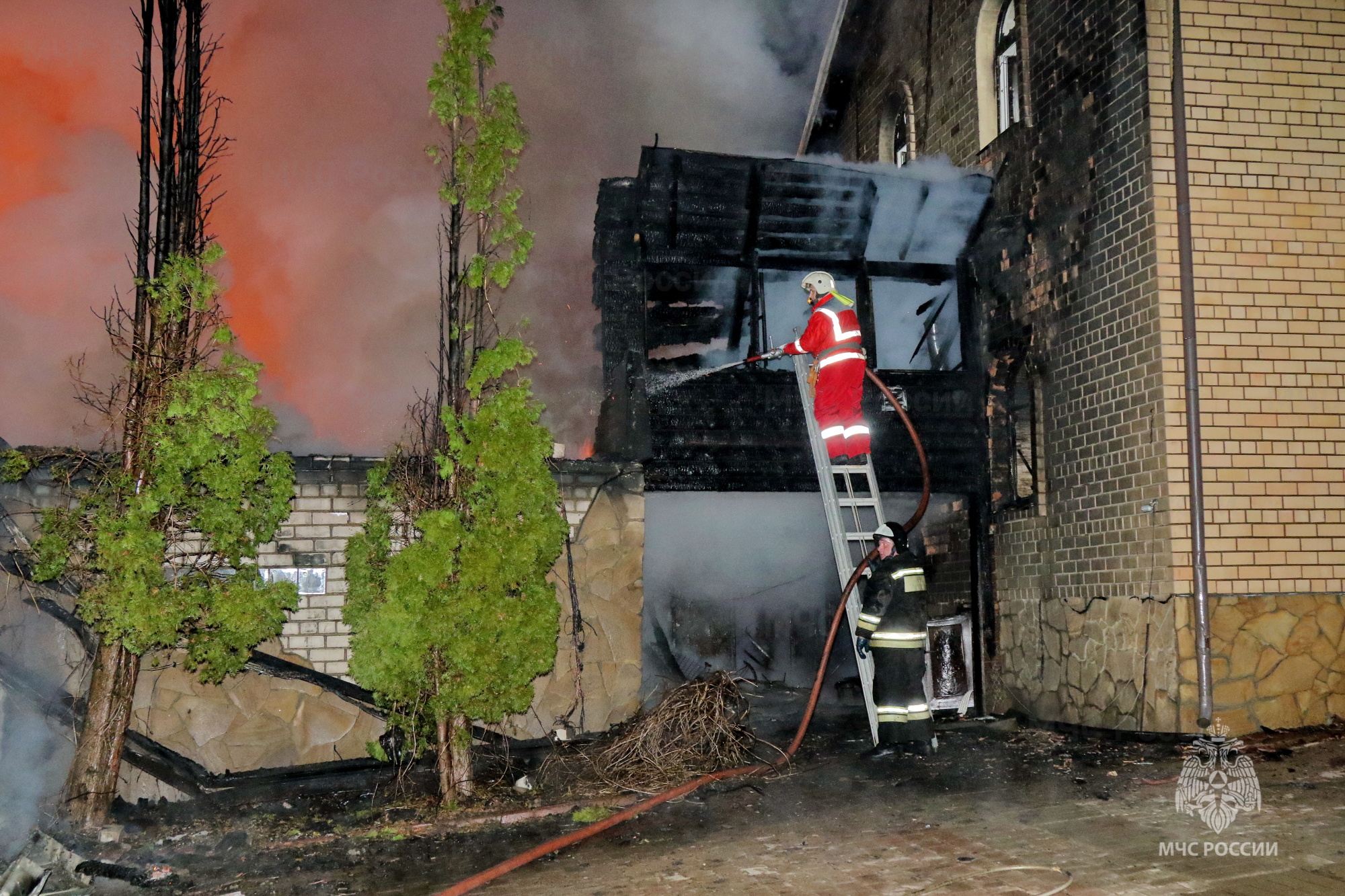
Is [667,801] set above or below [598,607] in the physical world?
below

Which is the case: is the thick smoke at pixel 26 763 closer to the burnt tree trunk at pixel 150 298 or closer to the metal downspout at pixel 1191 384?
the burnt tree trunk at pixel 150 298

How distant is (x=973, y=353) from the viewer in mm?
10250

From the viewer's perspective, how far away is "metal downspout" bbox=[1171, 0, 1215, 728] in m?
7.17

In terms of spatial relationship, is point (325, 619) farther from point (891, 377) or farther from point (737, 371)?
point (891, 377)

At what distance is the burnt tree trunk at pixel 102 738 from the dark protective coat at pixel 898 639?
16.7 feet

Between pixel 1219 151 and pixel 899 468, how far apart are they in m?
3.93

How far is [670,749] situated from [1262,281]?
5.98 meters

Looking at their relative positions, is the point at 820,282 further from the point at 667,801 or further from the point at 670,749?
the point at 667,801

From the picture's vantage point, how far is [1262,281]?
7668 mm

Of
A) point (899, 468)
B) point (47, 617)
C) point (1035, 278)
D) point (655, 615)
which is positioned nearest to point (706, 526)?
point (655, 615)

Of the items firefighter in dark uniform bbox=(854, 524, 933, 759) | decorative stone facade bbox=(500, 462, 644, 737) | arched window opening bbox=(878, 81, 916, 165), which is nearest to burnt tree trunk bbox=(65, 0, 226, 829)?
decorative stone facade bbox=(500, 462, 644, 737)

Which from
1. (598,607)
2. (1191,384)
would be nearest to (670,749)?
(598,607)

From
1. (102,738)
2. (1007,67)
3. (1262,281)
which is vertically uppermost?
(1007,67)

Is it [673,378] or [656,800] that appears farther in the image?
[673,378]
